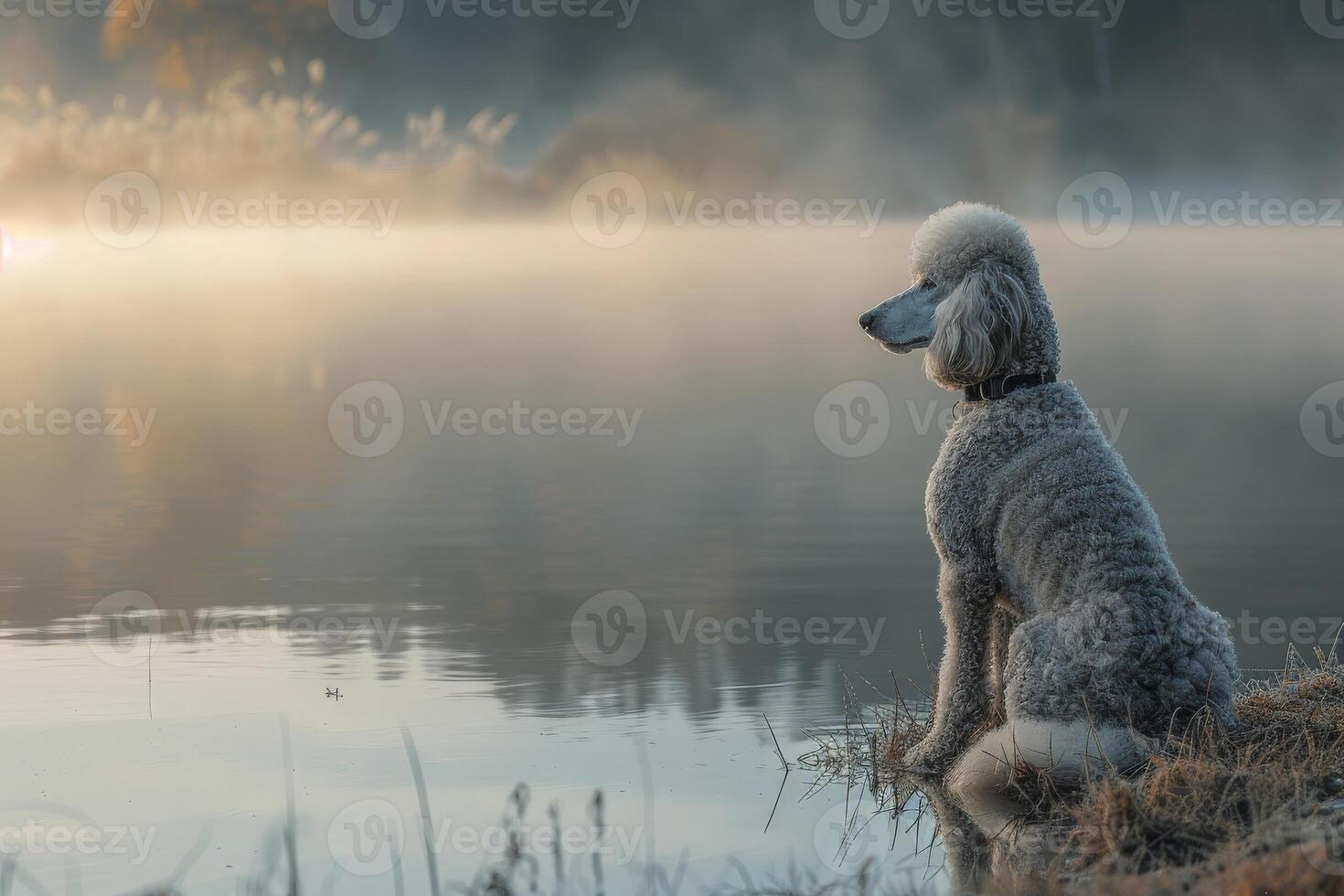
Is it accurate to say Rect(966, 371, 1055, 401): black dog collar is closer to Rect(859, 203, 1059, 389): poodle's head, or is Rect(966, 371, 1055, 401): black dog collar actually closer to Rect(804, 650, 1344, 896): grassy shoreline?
Rect(859, 203, 1059, 389): poodle's head

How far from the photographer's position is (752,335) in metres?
35.9

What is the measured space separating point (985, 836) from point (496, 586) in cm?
524

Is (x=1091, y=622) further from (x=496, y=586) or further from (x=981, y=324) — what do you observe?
(x=496, y=586)

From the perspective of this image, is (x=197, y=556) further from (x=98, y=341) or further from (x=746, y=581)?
(x=98, y=341)

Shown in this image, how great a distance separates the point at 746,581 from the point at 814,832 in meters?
4.76

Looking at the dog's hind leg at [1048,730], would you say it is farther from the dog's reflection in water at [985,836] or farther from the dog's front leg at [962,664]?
the dog's front leg at [962,664]

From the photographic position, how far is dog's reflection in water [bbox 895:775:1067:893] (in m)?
4.48

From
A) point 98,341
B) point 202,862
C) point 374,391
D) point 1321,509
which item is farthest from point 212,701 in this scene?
point 98,341

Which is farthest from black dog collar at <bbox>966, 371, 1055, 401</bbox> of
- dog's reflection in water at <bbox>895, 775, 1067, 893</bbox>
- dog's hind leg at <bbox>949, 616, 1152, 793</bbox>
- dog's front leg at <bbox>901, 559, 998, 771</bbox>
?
dog's reflection in water at <bbox>895, 775, 1067, 893</bbox>

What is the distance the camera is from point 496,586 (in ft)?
31.6

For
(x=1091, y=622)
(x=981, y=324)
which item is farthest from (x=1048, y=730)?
(x=981, y=324)

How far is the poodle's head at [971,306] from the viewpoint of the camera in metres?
5.11

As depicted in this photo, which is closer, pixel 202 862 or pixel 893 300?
pixel 202 862

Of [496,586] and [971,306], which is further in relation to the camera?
[496,586]
